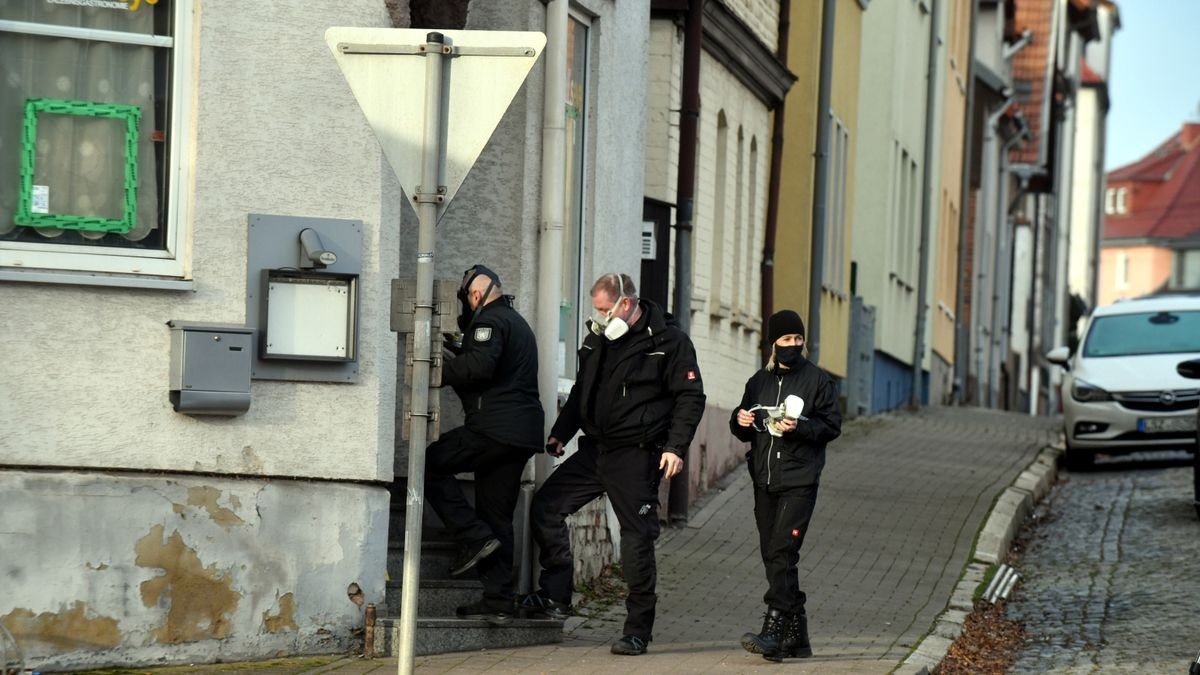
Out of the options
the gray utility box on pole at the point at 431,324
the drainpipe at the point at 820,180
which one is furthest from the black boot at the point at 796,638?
the drainpipe at the point at 820,180

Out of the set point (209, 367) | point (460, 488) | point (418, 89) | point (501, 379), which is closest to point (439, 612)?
point (460, 488)

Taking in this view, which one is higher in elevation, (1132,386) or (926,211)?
(926,211)

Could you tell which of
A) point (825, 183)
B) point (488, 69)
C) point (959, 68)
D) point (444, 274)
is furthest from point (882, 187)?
point (488, 69)

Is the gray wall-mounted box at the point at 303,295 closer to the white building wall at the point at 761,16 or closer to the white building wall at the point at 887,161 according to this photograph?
the white building wall at the point at 761,16

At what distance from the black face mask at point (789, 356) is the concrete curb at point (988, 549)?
1.58m

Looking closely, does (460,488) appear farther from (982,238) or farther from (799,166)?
(982,238)

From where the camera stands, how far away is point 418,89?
774 centimetres

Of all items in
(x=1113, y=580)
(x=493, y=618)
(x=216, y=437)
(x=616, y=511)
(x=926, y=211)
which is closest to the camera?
(x=216, y=437)

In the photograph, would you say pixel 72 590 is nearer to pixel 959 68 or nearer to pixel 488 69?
pixel 488 69

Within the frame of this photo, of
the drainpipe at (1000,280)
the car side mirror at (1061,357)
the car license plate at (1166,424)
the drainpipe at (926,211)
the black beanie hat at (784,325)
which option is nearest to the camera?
the black beanie hat at (784,325)

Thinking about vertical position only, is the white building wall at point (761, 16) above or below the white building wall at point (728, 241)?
above

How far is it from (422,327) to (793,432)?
3.45 m

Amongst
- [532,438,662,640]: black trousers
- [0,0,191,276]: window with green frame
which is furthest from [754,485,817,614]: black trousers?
[0,0,191,276]: window with green frame

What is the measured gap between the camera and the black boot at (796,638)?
35.9ft
